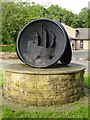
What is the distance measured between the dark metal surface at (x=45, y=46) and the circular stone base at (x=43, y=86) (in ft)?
2.90

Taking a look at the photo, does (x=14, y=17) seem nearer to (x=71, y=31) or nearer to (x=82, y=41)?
(x=71, y=31)

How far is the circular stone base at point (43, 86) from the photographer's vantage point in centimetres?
854

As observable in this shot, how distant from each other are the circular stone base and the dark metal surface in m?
0.88

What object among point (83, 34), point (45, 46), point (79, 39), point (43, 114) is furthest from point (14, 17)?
point (43, 114)

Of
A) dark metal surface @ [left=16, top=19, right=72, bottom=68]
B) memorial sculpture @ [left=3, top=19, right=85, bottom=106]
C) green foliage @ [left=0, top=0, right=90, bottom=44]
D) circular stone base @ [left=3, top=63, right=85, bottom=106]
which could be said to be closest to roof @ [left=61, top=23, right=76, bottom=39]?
green foliage @ [left=0, top=0, right=90, bottom=44]

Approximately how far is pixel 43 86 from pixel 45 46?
5.80ft

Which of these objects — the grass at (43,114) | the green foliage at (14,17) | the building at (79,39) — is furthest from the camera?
the building at (79,39)

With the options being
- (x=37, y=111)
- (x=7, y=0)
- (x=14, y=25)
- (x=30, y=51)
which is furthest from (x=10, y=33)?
(x=37, y=111)

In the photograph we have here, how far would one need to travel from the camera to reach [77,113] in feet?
25.0

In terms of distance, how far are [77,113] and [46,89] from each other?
141cm

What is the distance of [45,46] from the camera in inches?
382

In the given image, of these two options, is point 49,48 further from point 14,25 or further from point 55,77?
point 14,25

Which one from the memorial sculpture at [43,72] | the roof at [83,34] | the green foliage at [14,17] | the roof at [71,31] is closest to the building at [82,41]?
the roof at [83,34]

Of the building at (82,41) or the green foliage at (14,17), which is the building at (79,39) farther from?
the green foliage at (14,17)
